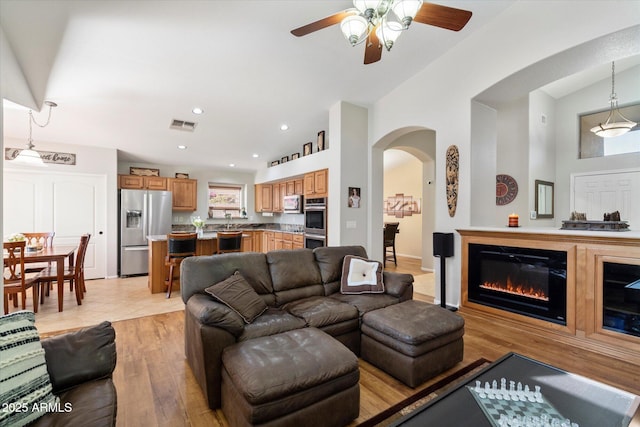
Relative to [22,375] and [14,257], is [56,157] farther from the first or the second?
[22,375]

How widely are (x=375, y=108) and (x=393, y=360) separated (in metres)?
4.05

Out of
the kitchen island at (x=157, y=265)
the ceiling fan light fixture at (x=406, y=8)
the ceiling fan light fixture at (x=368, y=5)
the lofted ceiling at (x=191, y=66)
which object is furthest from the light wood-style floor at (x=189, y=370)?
the lofted ceiling at (x=191, y=66)

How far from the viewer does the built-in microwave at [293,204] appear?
6.65 m

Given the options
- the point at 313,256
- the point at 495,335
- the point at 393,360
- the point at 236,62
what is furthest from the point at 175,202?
the point at 495,335

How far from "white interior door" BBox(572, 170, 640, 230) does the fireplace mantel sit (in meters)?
3.88

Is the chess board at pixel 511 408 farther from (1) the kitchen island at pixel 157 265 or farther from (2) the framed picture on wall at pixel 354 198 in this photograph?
(1) the kitchen island at pixel 157 265

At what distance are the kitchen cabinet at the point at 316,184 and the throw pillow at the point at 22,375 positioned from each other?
4111mm

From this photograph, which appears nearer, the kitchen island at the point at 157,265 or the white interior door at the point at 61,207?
the kitchen island at the point at 157,265

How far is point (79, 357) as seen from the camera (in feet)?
4.46

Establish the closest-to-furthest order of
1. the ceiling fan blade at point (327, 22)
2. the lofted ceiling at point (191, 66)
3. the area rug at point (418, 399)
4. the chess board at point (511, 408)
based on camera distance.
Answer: the chess board at point (511, 408)
the area rug at point (418, 399)
the ceiling fan blade at point (327, 22)
the lofted ceiling at point (191, 66)

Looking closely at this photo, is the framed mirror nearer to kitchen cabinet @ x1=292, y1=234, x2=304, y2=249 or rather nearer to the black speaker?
the black speaker

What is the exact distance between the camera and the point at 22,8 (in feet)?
7.36

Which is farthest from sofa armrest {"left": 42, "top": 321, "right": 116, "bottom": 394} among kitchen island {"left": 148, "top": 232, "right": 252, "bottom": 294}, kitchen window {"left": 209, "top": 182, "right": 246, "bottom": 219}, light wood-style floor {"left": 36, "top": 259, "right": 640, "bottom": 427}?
kitchen window {"left": 209, "top": 182, "right": 246, "bottom": 219}

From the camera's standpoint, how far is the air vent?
4904 mm
